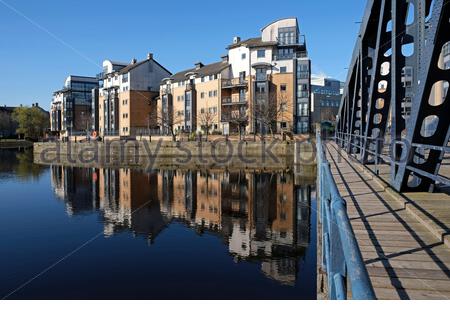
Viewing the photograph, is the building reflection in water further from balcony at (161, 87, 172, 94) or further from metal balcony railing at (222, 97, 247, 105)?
balcony at (161, 87, 172, 94)

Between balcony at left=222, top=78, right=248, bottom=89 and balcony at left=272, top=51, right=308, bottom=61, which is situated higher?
balcony at left=272, top=51, right=308, bottom=61

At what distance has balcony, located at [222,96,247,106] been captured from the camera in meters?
59.1

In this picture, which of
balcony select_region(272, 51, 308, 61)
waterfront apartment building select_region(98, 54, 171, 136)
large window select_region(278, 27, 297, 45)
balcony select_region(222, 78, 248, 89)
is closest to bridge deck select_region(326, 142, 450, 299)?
balcony select_region(272, 51, 308, 61)

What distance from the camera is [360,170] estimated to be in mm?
12195

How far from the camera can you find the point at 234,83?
196 feet

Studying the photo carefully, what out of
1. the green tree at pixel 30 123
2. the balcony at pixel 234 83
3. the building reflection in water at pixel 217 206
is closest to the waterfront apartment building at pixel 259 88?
the balcony at pixel 234 83

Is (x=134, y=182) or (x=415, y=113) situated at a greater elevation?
(x=415, y=113)

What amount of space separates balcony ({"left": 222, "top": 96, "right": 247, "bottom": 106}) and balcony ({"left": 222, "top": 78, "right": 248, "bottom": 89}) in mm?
1802

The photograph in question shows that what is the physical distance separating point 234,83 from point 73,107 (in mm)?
55561

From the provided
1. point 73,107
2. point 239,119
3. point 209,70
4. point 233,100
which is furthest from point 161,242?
point 73,107

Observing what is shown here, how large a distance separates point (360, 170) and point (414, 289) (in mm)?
9280

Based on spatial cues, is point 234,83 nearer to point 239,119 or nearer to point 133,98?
point 239,119
